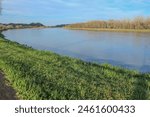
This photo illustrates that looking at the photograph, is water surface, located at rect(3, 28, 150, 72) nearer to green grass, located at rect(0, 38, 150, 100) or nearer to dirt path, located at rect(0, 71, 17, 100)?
green grass, located at rect(0, 38, 150, 100)

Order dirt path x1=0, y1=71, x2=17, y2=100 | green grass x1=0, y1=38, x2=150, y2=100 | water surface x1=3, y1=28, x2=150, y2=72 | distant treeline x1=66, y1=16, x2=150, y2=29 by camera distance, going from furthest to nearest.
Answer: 1. distant treeline x1=66, y1=16, x2=150, y2=29
2. water surface x1=3, y1=28, x2=150, y2=72
3. green grass x1=0, y1=38, x2=150, y2=100
4. dirt path x1=0, y1=71, x2=17, y2=100

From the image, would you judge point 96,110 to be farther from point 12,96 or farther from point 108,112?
point 12,96

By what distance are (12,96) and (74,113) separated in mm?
2375

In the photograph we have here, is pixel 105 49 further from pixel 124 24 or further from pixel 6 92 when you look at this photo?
pixel 124 24

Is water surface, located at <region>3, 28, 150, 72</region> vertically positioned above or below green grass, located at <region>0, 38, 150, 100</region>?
below

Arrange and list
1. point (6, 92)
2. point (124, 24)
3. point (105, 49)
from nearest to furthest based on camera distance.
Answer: point (6, 92) < point (105, 49) < point (124, 24)

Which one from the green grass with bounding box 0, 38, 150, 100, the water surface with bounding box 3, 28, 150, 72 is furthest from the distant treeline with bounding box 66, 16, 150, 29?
the green grass with bounding box 0, 38, 150, 100

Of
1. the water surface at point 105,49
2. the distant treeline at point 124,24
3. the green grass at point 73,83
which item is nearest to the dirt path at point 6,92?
the green grass at point 73,83

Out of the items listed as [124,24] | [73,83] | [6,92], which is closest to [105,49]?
[73,83]

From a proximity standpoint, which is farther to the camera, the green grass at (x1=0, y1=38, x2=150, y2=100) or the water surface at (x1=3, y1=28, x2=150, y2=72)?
the water surface at (x1=3, y1=28, x2=150, y2=72)

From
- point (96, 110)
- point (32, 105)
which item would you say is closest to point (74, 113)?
point (96, 110)

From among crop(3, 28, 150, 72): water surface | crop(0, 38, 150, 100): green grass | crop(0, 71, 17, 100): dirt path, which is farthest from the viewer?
crop(3, 28, 150, 72): water surface

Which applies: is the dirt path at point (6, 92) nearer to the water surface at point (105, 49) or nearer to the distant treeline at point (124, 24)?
the water surface at point (105, 49)

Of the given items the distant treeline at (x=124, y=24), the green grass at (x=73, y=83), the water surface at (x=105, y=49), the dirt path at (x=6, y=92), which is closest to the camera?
the dirt path at (x=6, y=92)
